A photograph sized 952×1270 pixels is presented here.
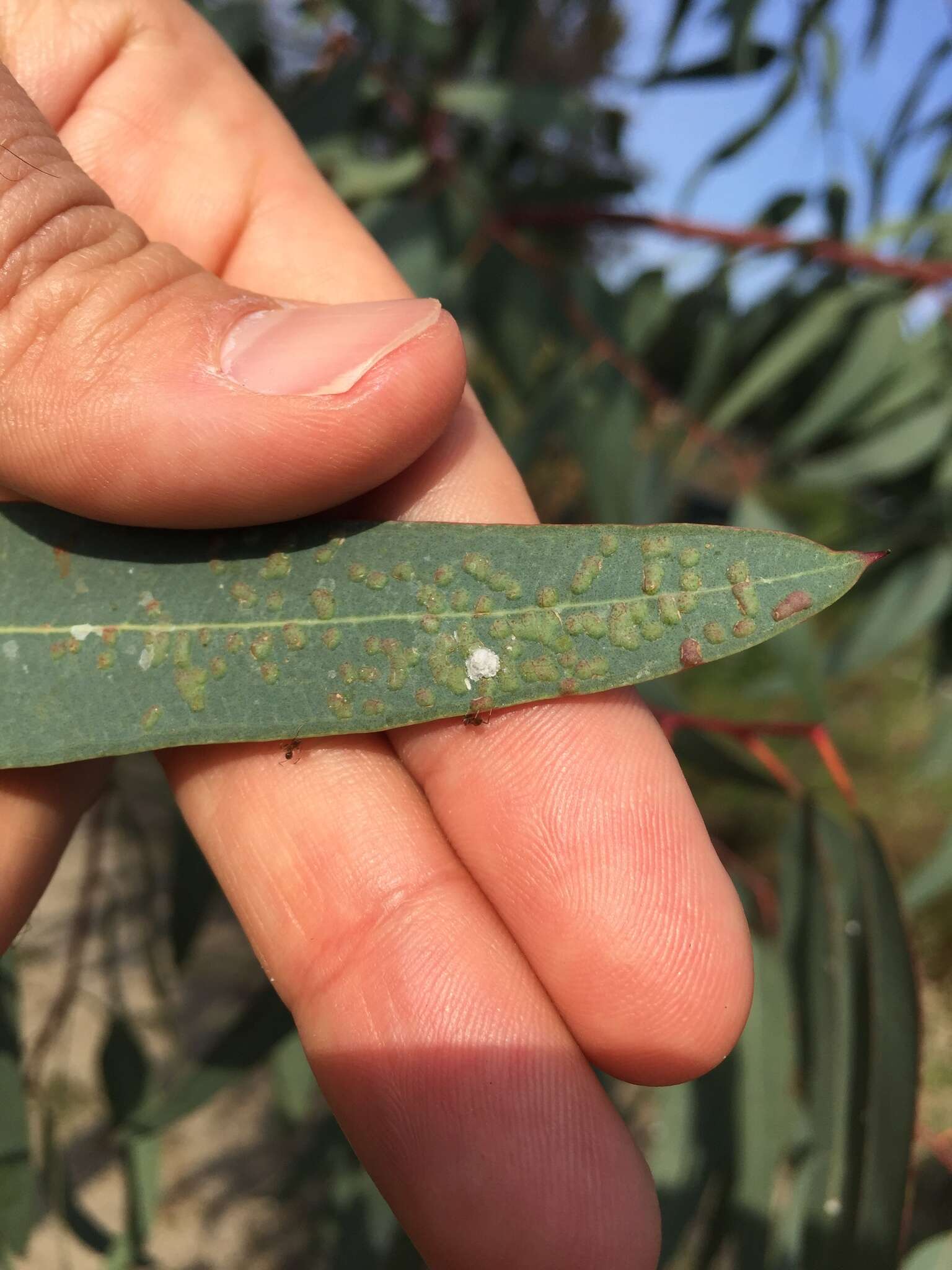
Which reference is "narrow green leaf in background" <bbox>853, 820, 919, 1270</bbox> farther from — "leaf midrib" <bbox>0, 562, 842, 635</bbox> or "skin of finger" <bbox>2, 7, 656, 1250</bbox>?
"leaf midrib" <bbox>0, 562, 842, 635</bbox>

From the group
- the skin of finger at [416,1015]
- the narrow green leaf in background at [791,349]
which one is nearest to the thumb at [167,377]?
the skin of finger at [416,1015]

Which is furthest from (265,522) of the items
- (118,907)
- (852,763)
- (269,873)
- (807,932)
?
(852,763)

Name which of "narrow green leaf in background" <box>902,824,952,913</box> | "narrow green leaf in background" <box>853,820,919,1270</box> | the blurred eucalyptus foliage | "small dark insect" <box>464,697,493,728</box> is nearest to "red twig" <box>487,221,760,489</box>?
the blurred eucalyptus foliage

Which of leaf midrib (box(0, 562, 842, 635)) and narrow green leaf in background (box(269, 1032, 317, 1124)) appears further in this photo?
narrow green leaf in background (box(269, 1032, 317, 1124))

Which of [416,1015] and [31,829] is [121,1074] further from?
[416,1015]

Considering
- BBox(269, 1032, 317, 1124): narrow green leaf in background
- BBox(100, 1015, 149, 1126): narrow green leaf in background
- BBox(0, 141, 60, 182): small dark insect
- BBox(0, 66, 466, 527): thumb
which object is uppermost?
BBox(0, 141, 60, 182): small dark insect

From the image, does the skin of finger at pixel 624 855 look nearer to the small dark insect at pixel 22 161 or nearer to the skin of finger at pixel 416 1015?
the skin of finger at pixel 416 1015

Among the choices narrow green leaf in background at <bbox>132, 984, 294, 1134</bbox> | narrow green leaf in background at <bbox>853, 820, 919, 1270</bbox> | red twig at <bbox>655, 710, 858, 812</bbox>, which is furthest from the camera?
narrow green leaf in background at <bbox>132, 984, 294, 1134</bbox>
